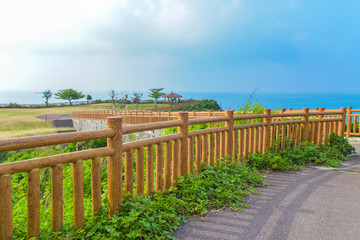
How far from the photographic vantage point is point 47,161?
2686 mm

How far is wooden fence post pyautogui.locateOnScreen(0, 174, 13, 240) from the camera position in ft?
7.92

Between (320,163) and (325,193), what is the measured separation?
7.92ft

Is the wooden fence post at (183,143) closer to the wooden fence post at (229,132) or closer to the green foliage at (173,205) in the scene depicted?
the green foliage at (173,205)

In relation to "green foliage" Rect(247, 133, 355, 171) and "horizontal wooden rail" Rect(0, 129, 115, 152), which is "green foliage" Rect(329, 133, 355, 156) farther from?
"horizontal wooden rail" Rect(0, 129, 115, 152)

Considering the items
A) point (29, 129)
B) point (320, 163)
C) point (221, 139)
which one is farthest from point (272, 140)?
point (29, 129)

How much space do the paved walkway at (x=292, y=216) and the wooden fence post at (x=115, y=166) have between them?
82cm

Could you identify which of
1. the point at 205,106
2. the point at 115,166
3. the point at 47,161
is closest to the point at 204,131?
the point at 115,166

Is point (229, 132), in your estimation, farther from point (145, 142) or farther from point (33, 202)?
point (33, 202)

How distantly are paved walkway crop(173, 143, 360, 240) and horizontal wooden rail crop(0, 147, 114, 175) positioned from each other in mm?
1334

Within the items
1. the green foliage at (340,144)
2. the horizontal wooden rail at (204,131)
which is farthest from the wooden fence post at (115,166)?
the green foliage at (340,144)

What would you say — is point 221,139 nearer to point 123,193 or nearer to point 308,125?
point 123,193

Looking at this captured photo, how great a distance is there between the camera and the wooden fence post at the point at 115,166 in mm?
3260

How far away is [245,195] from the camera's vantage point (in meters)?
4.66

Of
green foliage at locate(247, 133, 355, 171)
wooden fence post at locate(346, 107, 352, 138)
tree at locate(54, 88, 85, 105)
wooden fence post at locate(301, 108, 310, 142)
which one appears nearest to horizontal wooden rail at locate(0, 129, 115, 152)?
green foliage at locate(247, 133, 355, 171)
